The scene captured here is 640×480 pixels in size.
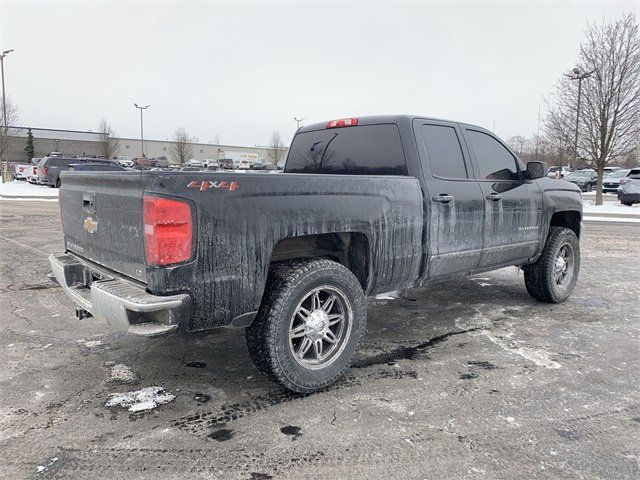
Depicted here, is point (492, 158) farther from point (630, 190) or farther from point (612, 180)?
point (612, 180)

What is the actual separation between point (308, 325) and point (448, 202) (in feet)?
5.71

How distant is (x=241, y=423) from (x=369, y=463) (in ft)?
2.78

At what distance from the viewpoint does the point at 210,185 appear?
2.95 metres

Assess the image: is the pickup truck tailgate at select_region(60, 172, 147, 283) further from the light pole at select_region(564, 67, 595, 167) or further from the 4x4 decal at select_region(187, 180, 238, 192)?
the light pole at select_region(564, 67, 595, 167)

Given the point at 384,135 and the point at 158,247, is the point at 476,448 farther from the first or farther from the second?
the point at 384,135

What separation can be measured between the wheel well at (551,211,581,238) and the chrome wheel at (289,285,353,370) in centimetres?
372

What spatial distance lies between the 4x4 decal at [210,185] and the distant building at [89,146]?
72.3 meters

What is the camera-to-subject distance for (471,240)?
15.5ft

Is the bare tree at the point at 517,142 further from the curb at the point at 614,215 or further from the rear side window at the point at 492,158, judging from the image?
the rear side window at the point at 492,158

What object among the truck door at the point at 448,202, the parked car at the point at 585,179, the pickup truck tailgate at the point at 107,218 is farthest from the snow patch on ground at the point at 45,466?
the parked car at the point at 585,179

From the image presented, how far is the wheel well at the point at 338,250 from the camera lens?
3.73 m

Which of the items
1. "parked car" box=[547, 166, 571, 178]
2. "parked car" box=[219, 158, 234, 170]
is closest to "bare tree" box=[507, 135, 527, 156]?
"parked car" box=[547, 166, 571, 178]

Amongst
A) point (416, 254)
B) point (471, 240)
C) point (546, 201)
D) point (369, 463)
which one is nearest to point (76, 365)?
point (369, 463)

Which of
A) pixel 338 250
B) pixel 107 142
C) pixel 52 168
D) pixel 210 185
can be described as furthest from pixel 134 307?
pixel 107 142
